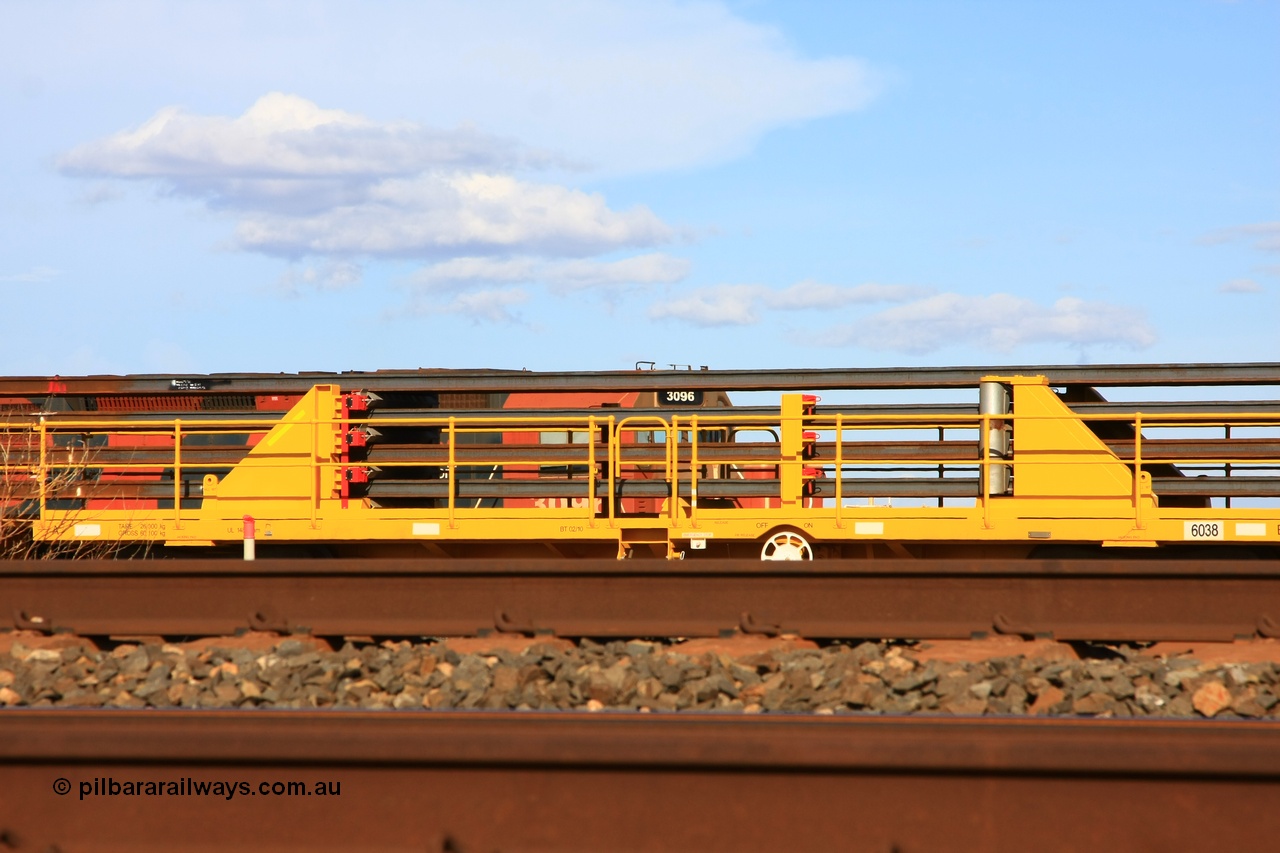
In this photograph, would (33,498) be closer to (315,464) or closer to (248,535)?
(248,535)

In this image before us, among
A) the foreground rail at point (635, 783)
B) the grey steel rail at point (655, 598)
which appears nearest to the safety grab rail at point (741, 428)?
the grey steel rail at point (655, 598)

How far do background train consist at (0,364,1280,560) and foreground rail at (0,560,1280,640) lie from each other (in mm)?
2870

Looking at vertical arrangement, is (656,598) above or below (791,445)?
below

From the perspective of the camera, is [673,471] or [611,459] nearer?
[611,459]

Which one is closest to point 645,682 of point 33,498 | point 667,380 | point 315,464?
point 315,464

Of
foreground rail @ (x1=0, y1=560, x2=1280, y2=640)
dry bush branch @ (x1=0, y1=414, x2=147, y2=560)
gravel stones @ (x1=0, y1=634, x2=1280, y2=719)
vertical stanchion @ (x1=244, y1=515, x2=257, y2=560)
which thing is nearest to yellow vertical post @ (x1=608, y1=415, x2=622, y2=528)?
foreground rail @ (x1=0, y1=560, x2=1280, y2=640)

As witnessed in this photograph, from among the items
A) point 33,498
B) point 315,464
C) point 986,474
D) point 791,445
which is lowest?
point 33,498

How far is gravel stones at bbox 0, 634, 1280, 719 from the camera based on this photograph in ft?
16.3

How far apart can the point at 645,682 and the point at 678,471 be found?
6.29 meters

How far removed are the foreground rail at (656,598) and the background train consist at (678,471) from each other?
9.41 feet

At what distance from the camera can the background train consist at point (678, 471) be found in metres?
9.50

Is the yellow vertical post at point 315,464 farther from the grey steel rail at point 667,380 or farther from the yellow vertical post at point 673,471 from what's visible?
the yellow vertical post at point 673,471

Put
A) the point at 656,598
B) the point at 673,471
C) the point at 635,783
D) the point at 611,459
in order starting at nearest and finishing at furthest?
the point at 635,783 → the point at 656,598 → the point at 611,459 → the point at 673,471

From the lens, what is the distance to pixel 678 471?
1136 centimetres
